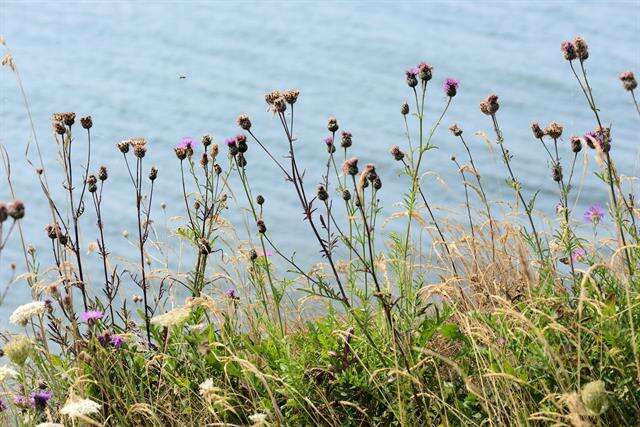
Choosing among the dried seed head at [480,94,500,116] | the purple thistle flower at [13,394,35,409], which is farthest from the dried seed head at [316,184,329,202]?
the purple thistle flower at [13,394,35,409]

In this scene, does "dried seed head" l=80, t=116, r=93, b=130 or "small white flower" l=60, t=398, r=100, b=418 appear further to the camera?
"dried seed head" l=80, t=116, r=93, b=130

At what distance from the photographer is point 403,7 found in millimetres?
11664

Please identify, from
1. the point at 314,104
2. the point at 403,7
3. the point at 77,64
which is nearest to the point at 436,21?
the point at 403,7

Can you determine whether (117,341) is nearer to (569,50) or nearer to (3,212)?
(3,212)

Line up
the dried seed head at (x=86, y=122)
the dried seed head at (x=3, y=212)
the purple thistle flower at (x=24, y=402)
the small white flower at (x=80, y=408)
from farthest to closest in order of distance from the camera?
1. the dried seed head at (x=86, y=122)
2. the purple thistle flower at (x=24, y=402)
3. the small white flower at (x=80, y=408)
4. the dried seed head at (x=3, y=212)

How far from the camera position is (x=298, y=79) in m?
9.26

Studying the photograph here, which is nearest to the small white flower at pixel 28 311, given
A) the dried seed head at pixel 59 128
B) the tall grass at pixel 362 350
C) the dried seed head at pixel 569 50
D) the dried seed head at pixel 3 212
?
the tall grass at pixel 362 350

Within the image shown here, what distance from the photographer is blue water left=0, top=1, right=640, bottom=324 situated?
7.36 metres

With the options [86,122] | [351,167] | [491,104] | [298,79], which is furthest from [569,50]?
[298,79]

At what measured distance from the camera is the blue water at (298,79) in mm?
7355

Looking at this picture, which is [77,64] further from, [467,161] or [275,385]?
[275,385]

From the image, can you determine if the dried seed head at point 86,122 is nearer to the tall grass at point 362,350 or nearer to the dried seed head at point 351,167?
the tall grass at point 362,350

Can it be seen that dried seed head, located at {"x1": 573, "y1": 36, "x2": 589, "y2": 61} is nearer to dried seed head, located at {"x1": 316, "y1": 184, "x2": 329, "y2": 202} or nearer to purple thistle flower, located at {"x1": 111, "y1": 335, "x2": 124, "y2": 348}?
dried seed head, located at {"x1": 316, "y1": 184, "x2": 329, "y2": 202}

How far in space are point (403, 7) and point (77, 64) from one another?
361cm
